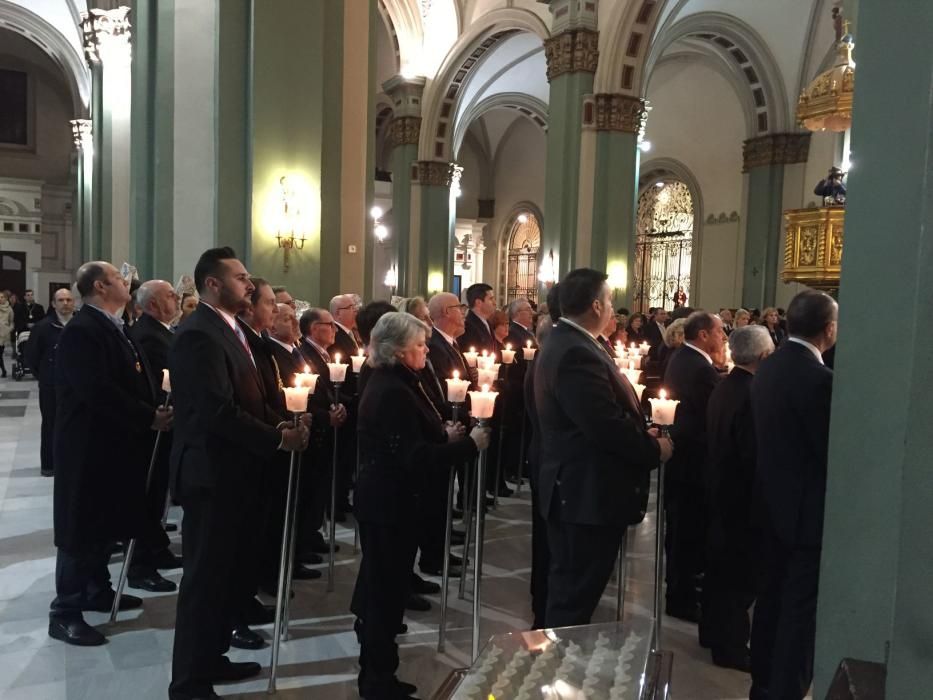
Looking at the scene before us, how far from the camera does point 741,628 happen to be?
144 inches

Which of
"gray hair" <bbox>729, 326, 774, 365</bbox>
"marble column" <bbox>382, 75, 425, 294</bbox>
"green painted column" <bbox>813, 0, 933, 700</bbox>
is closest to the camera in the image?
"green painted column" <bbox>813, 0, 933, 700</bbox>

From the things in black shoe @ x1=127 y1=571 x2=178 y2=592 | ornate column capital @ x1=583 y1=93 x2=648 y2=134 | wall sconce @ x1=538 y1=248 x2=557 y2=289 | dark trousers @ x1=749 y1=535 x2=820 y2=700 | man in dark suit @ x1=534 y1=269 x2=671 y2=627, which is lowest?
black shoe @ x1=127 y1=571 x2=178 y2=592

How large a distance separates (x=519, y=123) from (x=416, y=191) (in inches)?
368

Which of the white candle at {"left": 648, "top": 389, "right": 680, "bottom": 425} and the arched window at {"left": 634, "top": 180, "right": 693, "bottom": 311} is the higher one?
A: the arched window at {"left": 634, "top": 180, "right": 693, "bottom": 311}

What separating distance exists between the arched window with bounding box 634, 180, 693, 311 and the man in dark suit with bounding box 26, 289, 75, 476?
53.0 feet

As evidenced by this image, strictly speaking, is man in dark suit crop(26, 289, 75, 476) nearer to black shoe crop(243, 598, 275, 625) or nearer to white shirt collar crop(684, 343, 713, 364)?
black shoe crop(243, 598, 275, 625)

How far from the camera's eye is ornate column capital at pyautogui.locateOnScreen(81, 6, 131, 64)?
42.5 ft

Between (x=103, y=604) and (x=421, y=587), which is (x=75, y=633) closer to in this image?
(x=103, y=604)

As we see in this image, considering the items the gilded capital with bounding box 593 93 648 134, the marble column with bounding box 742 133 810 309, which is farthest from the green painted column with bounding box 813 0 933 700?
the marble column with bounding box 742 133 810 309

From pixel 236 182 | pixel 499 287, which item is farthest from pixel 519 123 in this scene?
pixel 236 182

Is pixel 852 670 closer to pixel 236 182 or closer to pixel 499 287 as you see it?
pixel 236 182

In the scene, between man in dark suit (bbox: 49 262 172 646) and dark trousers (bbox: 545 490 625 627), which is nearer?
dark trousers (bbox: 545 490 625 627)

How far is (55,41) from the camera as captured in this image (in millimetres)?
20922

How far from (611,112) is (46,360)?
33.9 feet
